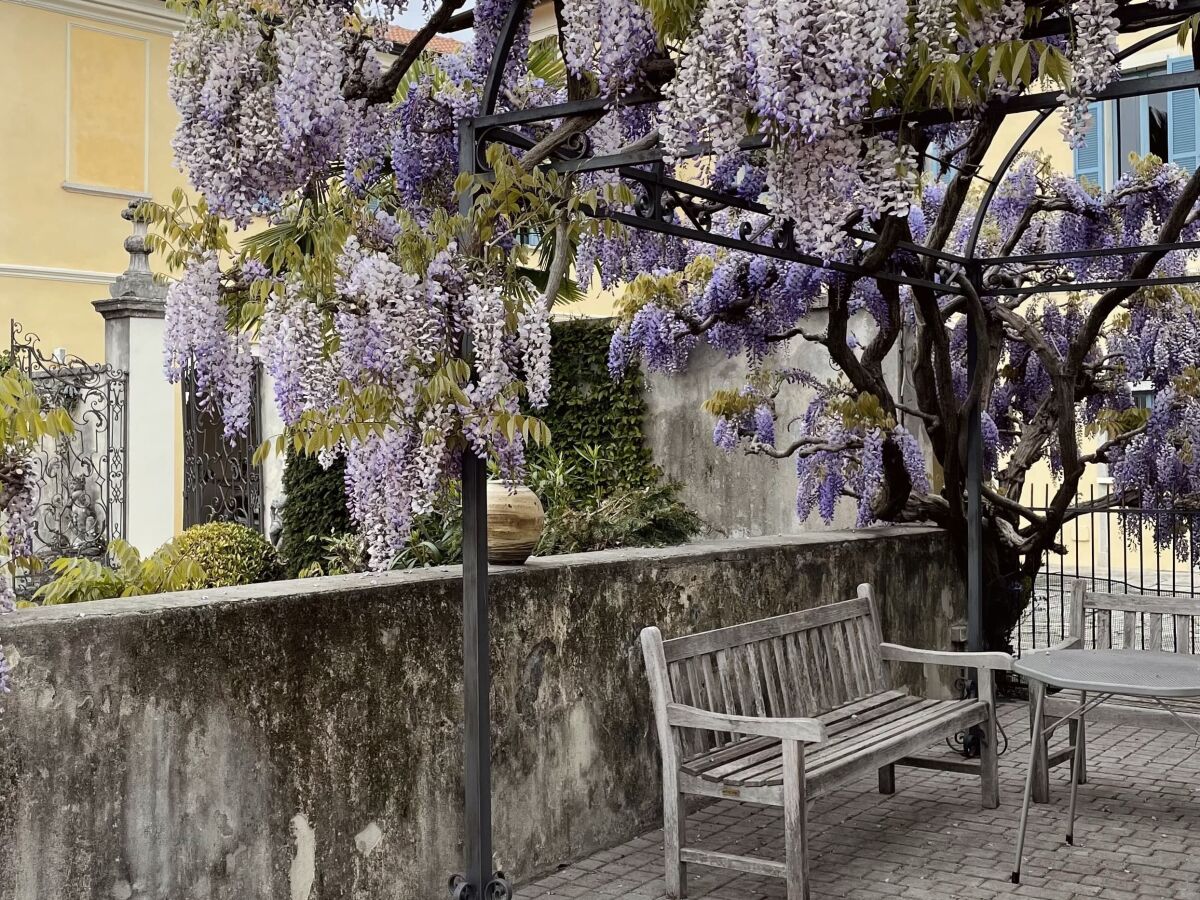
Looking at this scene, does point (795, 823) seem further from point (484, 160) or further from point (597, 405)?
point (597, 405)

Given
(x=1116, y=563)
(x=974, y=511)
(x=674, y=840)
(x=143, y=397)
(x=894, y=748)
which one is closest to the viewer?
(x=674, y=840)

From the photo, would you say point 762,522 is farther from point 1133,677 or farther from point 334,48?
point 334,48

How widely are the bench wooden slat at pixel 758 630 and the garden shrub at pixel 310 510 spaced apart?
5.27 meters

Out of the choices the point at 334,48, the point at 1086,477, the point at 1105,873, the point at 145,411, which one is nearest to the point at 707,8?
the point at 334,48

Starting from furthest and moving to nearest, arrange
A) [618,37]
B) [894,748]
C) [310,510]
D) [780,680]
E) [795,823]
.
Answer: [310,510] < [780,680] < [894,748] < [795,823] < [618,37]

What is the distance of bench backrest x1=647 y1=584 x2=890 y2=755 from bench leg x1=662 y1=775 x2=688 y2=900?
170mm

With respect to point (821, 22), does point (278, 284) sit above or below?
below

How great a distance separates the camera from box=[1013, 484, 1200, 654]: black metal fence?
8.13 m

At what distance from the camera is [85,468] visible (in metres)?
10.6

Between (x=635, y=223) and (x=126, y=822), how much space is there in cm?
237

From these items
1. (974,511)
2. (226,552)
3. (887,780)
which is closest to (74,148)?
(226,552)

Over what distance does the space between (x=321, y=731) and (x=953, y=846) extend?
97.2 inches

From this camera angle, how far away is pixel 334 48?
3625mm

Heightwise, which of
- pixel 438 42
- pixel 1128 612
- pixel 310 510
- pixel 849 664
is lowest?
pixel 849 664
